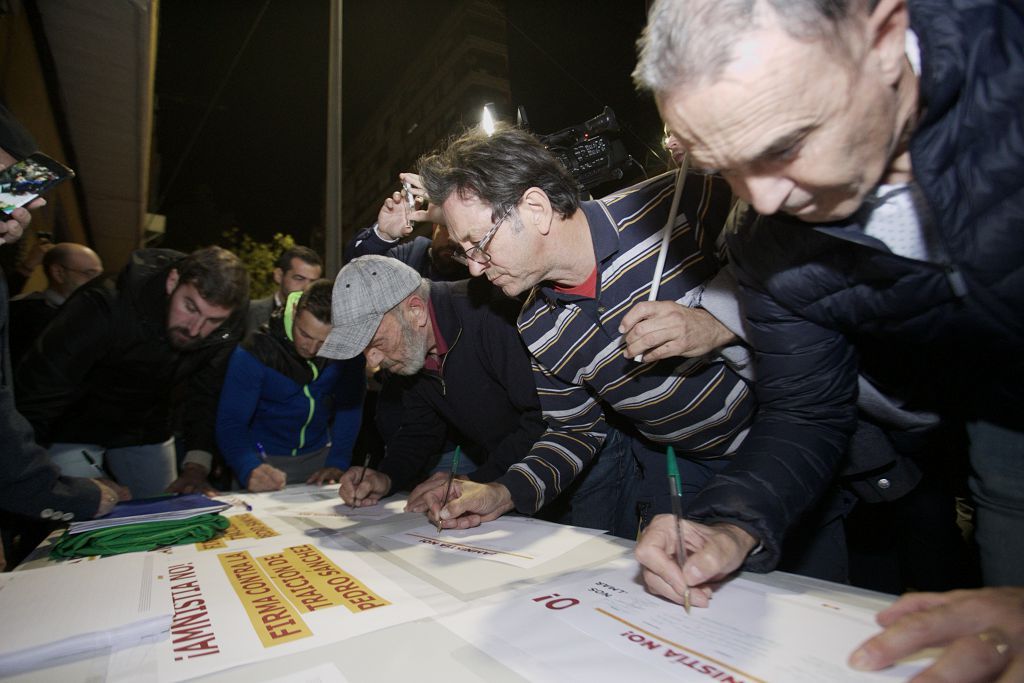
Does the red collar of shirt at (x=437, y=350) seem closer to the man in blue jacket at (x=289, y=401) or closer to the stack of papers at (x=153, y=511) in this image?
the man in blue jacket at (x=289, y=401)

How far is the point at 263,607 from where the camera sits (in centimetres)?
99

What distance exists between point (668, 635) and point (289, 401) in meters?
2.52

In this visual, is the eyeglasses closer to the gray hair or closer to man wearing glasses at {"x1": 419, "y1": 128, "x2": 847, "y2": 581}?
man wearing glasses at {"x1": 419, "y1": 128, "x2": 847, "y2": 581}

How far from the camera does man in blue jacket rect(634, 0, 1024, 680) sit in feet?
2.29

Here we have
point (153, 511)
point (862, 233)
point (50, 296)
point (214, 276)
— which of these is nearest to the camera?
point (862, 233)

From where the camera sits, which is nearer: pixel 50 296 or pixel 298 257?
pixel 50 296

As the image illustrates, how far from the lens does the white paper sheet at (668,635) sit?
0.69 m

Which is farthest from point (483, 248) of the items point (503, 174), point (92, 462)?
point (92, 462)

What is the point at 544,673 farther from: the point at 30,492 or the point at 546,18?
the point at 546,18

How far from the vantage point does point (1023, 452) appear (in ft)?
3.30

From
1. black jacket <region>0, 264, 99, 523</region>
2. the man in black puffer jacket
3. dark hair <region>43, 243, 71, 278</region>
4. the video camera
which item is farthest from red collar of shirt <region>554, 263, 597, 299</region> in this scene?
dark hair <region>43, 243, 71, 278</region>

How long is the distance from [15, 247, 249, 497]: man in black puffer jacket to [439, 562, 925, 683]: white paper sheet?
84.7 inches

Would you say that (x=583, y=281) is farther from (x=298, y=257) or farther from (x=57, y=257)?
(x=57, y=257)

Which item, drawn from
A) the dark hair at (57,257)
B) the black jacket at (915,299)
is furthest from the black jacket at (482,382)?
the dark hair at (57,257)
